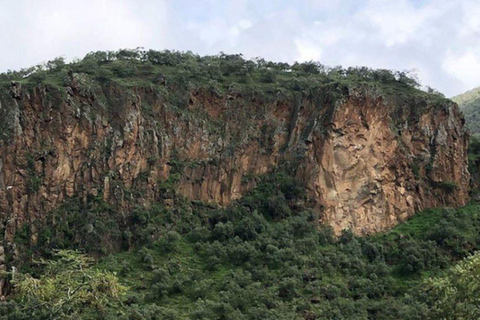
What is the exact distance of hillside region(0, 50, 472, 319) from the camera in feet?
101

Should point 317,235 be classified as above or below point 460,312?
above

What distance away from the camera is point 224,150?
38719mm

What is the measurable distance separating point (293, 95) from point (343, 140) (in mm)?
4761

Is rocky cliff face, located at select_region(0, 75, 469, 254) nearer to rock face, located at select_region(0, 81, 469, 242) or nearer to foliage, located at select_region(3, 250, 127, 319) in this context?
rock face, located at select_region(0, 81, 469, 242)

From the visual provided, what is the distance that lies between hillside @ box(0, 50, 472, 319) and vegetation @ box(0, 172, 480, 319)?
92 millimetres

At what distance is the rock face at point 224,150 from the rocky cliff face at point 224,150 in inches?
2.3

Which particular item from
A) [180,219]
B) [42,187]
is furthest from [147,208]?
[42,187]

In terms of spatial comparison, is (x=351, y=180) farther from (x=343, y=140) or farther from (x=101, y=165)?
(x=101, y=165)

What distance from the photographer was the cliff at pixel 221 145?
3375cm

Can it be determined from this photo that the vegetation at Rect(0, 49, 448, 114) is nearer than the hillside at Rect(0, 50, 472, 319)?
No

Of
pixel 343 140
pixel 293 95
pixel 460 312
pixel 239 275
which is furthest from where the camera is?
pixel 293 95

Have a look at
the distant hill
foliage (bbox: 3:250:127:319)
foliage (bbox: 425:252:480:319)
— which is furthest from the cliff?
the distant hill

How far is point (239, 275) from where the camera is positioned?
102ft

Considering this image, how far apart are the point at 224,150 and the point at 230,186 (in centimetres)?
221
